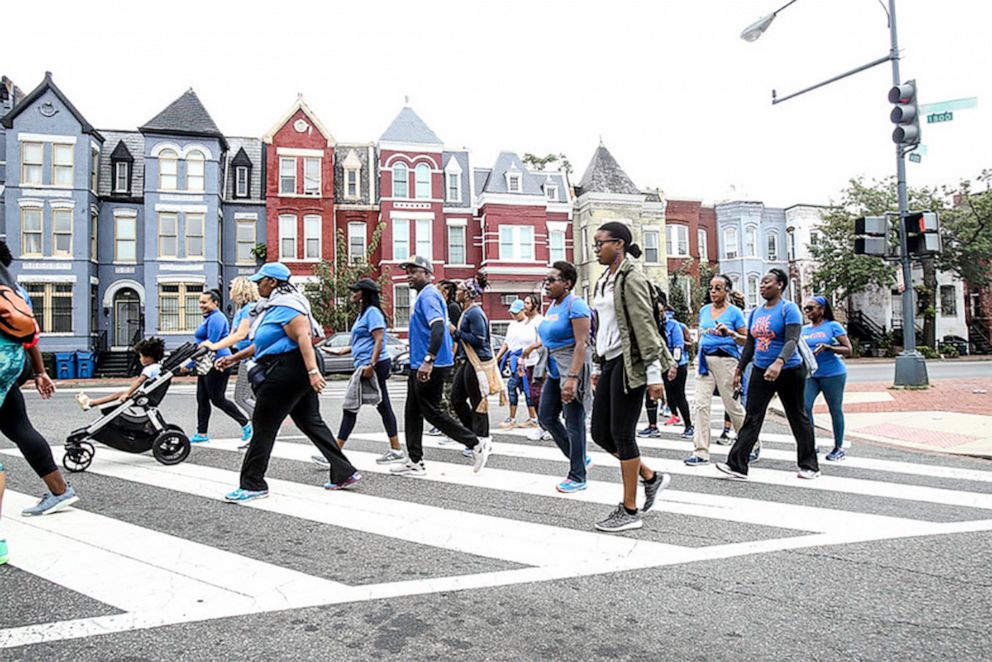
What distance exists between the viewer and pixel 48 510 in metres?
4.89

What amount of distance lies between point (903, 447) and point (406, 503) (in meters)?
6.02

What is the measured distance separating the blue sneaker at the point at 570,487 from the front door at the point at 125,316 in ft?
97.9

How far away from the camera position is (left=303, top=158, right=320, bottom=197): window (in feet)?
108

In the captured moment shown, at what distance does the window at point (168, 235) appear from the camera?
1212 inches

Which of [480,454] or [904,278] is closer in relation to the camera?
[480,454]

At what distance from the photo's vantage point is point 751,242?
42562mm

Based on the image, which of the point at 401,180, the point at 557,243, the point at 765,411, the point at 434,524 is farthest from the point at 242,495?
the point at 557,243

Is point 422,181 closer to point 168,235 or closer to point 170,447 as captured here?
point 168,235

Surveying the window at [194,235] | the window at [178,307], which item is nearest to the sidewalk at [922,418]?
the window at [178,307]

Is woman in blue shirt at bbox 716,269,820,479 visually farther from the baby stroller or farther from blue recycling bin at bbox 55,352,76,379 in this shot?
blue recycling bin at bbox 55,352,76,379

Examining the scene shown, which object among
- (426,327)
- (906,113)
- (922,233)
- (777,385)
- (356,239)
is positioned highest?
(356,239)

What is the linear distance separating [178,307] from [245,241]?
4442 millimetres

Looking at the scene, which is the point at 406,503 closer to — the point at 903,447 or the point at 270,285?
the point at 270,285

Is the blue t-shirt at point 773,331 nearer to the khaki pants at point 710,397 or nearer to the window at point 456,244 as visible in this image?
the khaki pants at point 710,397
